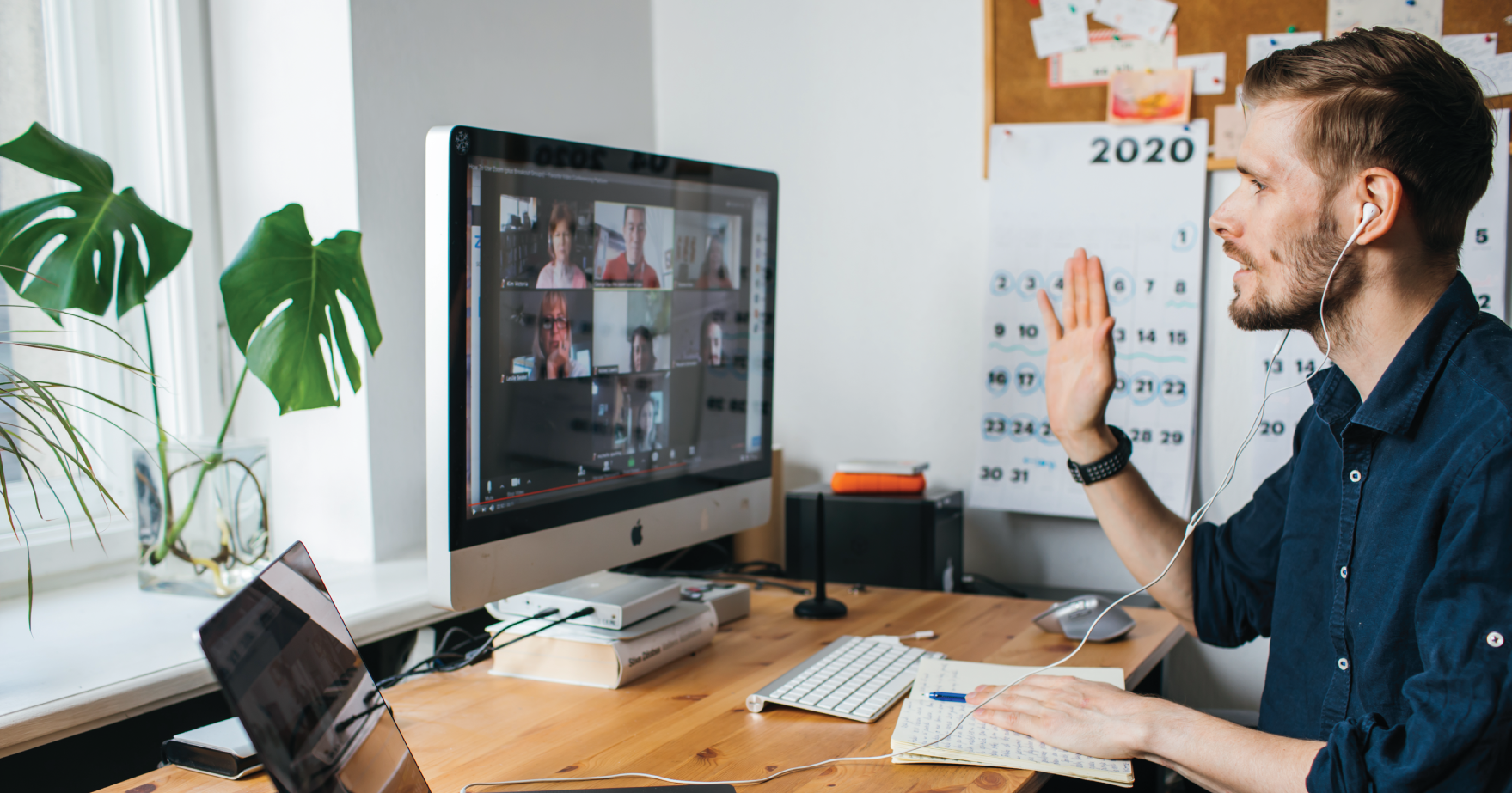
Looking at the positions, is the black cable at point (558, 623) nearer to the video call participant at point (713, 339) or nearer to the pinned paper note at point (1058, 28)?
the video call participant at point (713, 339)

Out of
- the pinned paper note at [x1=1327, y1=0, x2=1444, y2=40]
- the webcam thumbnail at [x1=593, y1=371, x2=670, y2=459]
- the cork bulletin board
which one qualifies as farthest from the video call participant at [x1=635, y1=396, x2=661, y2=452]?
the pinned paper note at [x1=1327, y1=0, x2=1444, y2=40]

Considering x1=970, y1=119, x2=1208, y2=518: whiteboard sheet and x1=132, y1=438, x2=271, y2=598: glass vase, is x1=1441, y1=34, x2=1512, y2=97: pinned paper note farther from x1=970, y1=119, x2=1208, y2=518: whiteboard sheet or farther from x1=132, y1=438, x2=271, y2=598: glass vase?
x1=132, y1=438, x2=271, y2=598: glass vase

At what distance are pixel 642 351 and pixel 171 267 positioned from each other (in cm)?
61

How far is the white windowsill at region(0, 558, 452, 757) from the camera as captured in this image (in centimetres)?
104

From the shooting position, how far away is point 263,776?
0.97 m

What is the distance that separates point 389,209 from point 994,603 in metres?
1.16

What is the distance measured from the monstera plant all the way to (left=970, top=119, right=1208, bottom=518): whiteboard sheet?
1.15m

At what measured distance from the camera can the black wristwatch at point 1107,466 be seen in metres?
1.32

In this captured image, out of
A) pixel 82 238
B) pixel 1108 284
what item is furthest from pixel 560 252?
pixel 1108 284

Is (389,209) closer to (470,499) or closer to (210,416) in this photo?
(210,416)

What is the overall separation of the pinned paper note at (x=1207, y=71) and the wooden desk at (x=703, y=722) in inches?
35.8

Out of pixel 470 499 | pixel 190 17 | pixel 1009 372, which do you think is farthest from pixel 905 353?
pixel 190 17

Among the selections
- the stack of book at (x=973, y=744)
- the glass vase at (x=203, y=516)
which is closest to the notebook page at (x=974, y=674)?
the stack of book at (x=973, y=744)

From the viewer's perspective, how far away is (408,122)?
1.69m
